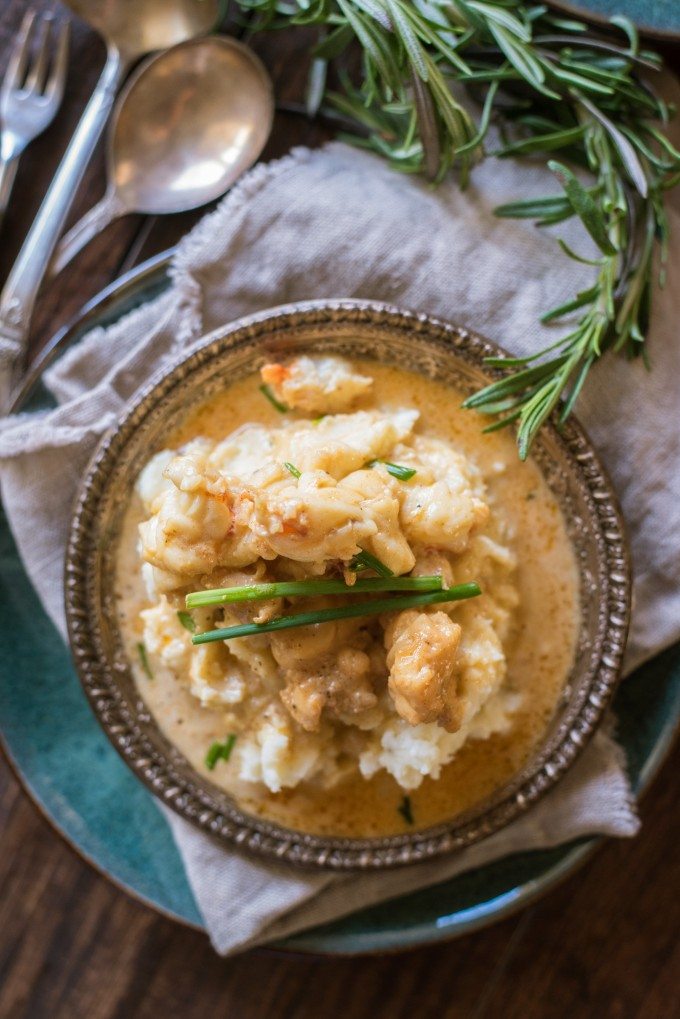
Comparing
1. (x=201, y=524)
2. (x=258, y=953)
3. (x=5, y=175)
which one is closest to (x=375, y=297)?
(x=201, y=524)

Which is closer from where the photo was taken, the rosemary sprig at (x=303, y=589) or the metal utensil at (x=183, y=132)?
the rosemary sprig at (x=303, y=589)

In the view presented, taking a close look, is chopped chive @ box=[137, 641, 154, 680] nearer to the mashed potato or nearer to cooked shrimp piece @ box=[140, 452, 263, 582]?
the mashed potato

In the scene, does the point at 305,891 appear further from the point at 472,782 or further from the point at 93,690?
the point at 93,690

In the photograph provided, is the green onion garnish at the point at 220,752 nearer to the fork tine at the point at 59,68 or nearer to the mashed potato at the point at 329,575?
the mashed potato at the point at 329,575

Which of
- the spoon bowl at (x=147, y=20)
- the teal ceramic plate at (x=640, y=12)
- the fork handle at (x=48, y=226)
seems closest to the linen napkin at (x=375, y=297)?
the fork handle at (x=48, y=226)

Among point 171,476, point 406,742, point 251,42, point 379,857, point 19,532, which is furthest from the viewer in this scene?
point 251,42

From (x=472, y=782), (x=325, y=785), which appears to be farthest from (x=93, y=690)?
(x=472, y=782)

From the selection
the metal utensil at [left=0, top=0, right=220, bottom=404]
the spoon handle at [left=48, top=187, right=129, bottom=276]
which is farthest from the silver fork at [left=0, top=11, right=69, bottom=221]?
the spoon handle at [left=48, top=187, right=129, bottom=276]
